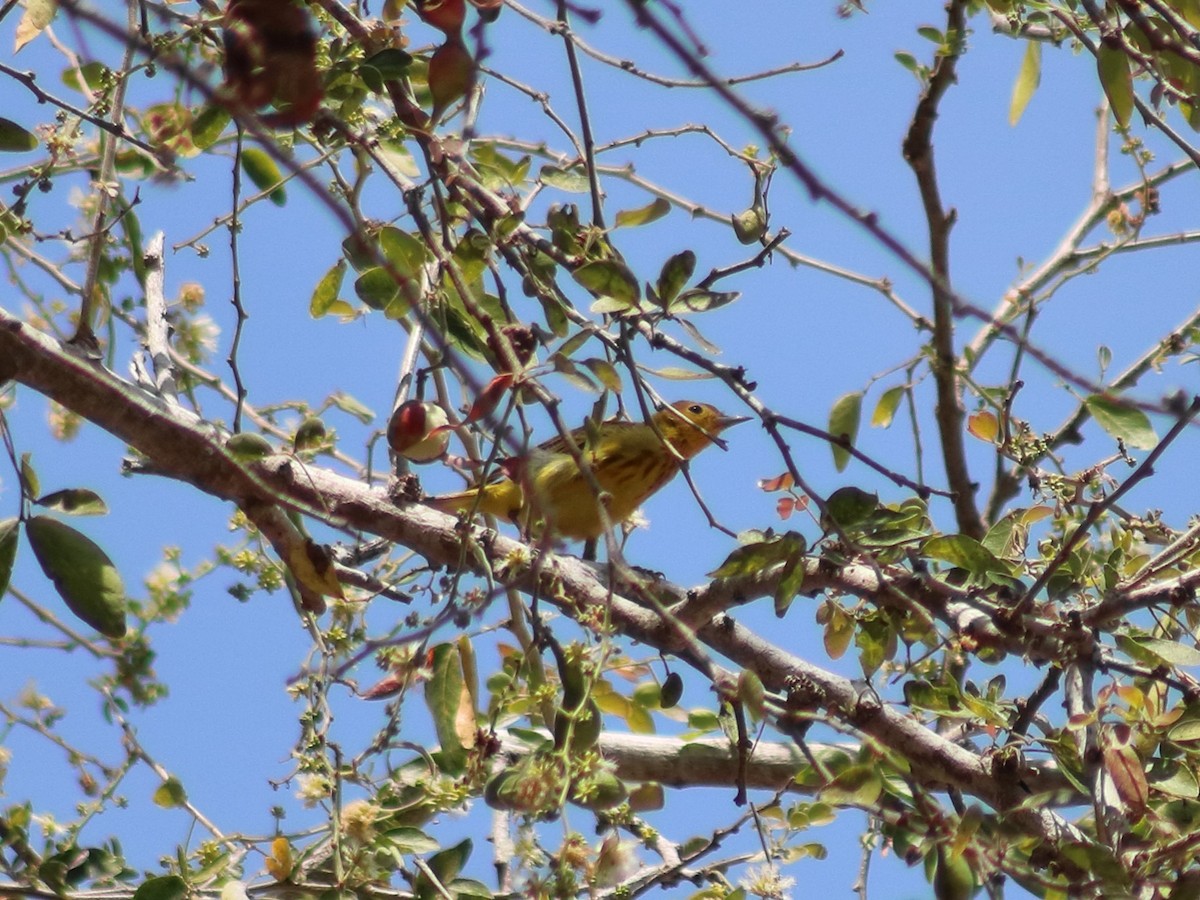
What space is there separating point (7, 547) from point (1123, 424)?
78.7 inches

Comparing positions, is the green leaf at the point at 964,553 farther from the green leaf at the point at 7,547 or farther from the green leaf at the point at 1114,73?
the green leaf at the point at 7,547

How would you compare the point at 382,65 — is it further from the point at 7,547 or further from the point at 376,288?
the point at 7,547

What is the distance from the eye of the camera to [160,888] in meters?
2.42

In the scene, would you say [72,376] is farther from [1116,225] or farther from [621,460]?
[1116,225]

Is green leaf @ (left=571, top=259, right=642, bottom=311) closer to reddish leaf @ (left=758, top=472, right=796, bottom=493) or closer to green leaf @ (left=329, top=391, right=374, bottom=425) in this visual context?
reddish leaf @ (left=758, top=472, right=796, bottom=493)

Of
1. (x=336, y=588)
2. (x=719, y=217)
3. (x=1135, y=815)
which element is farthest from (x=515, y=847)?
(x=719, y=217)

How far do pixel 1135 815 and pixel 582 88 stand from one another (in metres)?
1.66

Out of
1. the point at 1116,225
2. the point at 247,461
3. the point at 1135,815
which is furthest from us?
the point at 1116,225

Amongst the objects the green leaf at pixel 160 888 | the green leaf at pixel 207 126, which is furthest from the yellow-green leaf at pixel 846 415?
the green leaf at pixel 160 888

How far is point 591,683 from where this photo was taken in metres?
2.07

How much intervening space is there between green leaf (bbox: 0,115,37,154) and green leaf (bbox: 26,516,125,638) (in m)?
0.75

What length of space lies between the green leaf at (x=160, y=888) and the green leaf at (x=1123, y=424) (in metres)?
1.94

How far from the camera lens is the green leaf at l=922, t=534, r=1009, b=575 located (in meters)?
2.64

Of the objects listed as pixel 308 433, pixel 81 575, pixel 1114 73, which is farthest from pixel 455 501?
pixel 1114 73
